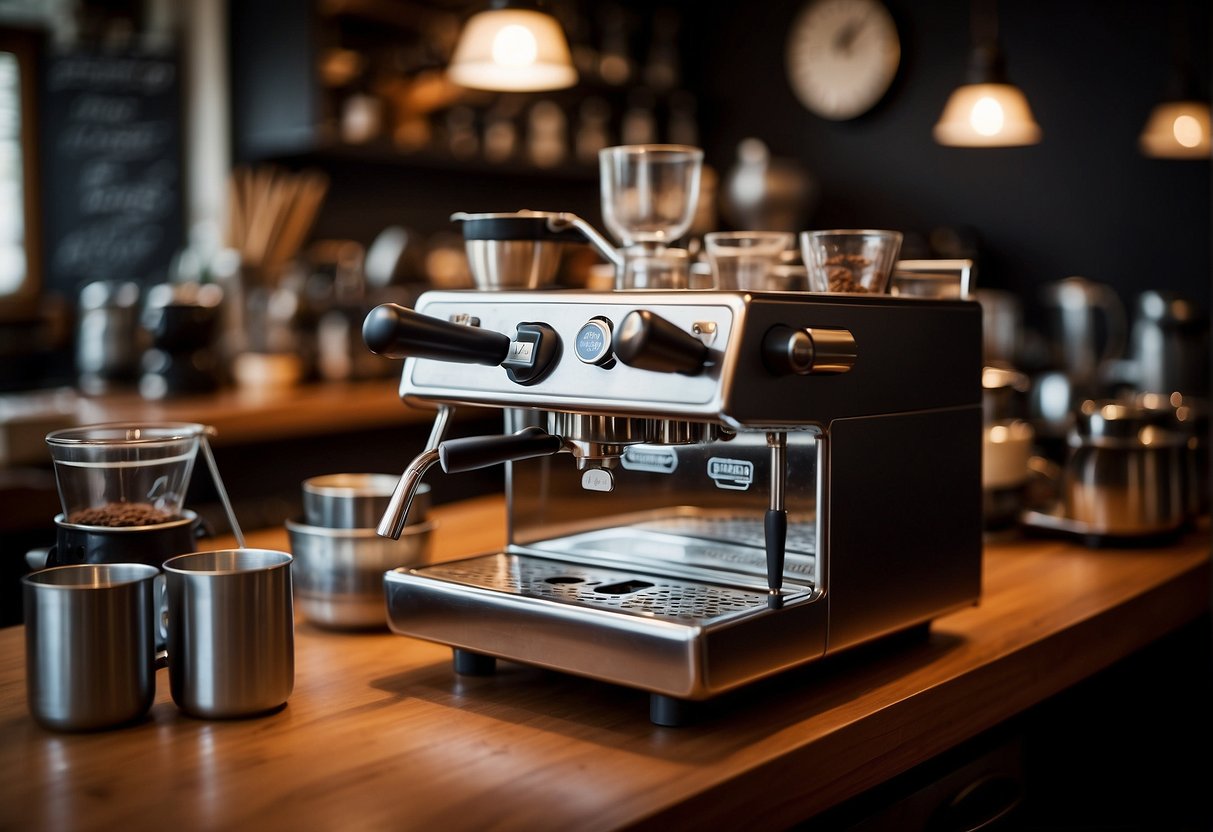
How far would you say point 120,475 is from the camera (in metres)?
1.02

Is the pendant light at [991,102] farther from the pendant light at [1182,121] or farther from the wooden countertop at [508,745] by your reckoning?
the wooden countertop at [508,745]

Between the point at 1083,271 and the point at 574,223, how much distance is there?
132 inches

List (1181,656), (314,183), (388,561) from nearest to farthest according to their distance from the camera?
(388,561) → (1181,656) → (314,183)

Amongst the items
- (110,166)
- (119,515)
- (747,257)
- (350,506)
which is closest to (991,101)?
(747,257)

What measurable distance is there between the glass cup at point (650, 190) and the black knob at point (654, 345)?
0.32m

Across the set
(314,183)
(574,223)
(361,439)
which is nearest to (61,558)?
(574,223)

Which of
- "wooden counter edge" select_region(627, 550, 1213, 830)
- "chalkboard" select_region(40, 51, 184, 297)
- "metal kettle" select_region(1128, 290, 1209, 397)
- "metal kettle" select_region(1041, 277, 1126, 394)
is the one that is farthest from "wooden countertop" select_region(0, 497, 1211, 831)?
"chalkboard" select_region(40, 51, 184, 297)

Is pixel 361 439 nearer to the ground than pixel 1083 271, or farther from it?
nearer to the ground

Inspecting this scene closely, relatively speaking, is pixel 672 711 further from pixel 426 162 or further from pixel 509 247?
pixel 426 162

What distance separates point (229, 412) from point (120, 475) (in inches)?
69.4

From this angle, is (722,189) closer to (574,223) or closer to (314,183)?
(314,183)

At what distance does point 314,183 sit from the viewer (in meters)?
3.75

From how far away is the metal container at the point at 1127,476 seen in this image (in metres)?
1.55

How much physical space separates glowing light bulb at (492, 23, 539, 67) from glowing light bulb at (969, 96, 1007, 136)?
1053 millimetres
